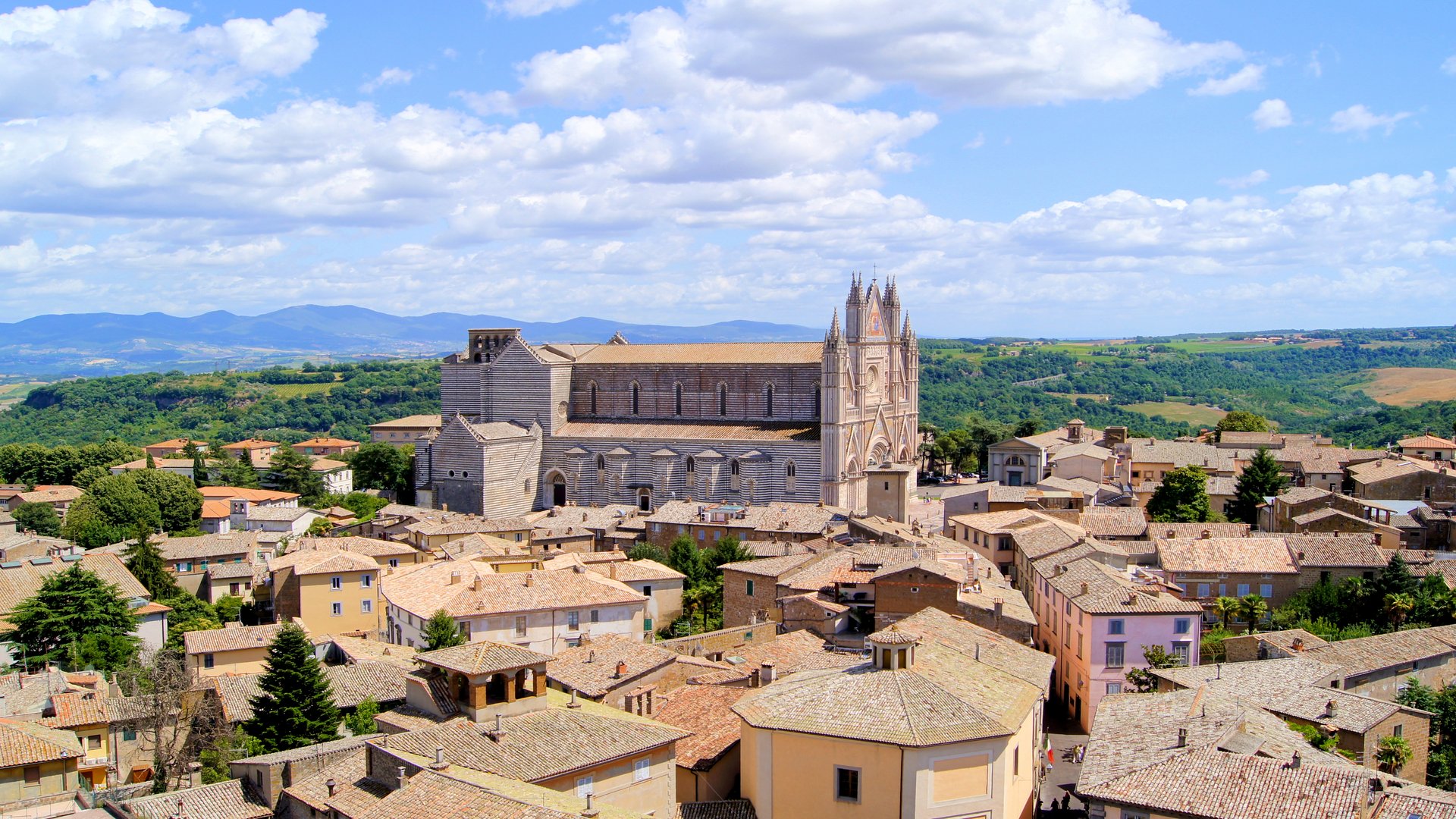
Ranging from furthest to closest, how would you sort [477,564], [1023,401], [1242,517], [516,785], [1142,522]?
[1023,401]
[1242,517]
[1142,522]
[477,564]
[516,785]

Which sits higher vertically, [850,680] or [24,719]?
[850,680]

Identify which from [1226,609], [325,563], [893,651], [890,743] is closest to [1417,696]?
[1226,609]

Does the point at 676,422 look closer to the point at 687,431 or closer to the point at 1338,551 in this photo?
the point at 687,431

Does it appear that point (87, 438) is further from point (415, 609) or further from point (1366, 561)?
point (1366, 561)

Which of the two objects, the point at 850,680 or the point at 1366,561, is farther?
the point at 1366,561

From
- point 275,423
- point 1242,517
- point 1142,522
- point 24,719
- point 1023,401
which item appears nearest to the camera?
point 24,719

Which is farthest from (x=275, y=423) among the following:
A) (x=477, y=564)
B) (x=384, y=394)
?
(x=477, y=564)
